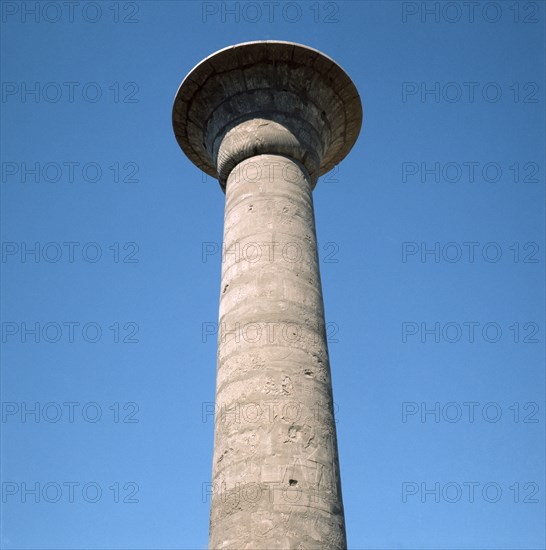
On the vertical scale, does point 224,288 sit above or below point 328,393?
above

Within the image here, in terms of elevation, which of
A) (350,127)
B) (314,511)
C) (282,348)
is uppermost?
(350,127)

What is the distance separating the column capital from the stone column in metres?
0.02

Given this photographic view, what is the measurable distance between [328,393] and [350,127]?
494 cm

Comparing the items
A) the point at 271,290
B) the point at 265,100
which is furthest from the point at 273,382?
the point at 265,100

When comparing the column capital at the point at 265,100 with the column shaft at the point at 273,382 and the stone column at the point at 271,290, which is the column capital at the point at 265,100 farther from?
the column shaft at the point at 273,382

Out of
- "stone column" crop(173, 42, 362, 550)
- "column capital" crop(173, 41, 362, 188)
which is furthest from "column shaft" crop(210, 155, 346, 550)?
"column capital" crop(173, 41, 362, 188)

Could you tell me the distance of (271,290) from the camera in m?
6.95

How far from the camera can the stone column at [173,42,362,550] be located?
5754 millimetres

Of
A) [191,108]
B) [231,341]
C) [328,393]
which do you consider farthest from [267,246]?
[191,108]

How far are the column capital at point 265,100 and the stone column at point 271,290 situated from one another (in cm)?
2

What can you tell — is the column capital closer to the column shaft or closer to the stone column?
the stone column

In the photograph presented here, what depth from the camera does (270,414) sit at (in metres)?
6.11

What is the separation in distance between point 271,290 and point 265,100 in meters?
3.09

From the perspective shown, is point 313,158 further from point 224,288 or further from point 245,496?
point 245,496
